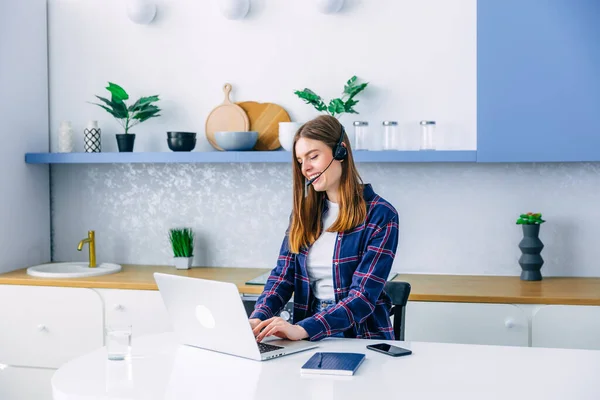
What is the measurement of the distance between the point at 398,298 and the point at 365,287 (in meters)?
0.34

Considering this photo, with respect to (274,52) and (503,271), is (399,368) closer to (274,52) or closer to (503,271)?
(503,271)

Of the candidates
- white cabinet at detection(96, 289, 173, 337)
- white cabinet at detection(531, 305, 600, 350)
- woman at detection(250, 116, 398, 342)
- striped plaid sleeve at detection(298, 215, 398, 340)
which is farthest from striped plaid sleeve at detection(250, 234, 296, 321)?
white cabinet at detection(531, 305, 600, 350)

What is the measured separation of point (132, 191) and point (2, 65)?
91 centimetres

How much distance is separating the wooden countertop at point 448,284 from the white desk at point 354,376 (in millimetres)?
1014

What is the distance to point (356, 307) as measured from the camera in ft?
7.22

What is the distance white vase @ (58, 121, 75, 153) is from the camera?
3.82 meters

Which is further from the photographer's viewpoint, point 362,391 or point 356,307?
point 356,307

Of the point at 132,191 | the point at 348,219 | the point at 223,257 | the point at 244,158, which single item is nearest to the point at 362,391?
the point at 348,219

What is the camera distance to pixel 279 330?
6.64 feet

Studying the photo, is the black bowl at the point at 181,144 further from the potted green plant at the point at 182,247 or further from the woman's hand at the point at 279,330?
the woman's hand at the point at 279,330

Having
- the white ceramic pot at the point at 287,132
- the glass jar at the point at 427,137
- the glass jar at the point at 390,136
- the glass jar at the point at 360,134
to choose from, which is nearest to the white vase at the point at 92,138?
the white ceramic pot at the point at 287,132

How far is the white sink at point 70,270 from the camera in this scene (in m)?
3.46

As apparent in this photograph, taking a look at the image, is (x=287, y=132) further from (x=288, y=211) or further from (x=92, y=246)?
(x=92, y=246)

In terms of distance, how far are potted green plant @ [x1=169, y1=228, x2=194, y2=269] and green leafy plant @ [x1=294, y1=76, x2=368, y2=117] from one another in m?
0.92
